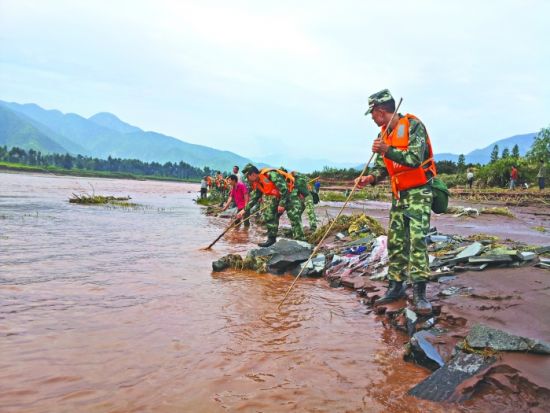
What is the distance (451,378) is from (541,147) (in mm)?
35514

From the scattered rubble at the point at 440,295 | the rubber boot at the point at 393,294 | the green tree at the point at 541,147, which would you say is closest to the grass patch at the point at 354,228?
the scattered rubble at the point at 440,295

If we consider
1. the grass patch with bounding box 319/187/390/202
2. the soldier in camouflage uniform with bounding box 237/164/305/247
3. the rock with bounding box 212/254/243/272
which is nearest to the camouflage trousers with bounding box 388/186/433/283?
the rock with bounding box 212/254/243/272

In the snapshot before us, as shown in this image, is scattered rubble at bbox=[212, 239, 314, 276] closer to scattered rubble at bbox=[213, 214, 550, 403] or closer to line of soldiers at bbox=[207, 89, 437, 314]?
scattered rubble at bbox=[213, 214, 550, 403]

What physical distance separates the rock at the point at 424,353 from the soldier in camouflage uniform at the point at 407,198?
0.63 metres

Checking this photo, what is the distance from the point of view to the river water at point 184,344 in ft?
8.79

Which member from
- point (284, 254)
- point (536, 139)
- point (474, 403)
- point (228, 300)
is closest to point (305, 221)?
point (284, 254)

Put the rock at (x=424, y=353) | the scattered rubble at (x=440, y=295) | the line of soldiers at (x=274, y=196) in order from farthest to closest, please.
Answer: the line of soldiers at (x=274, y=196) < the rock at (x=424, y=353) < the scattered rubble at (x=440, y=295)

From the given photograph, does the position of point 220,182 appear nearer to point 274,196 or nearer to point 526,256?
point 274,196

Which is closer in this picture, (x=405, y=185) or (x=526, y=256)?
(x=405, y=185)

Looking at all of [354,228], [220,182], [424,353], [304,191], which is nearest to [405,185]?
[424,353]

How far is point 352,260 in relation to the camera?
674cm

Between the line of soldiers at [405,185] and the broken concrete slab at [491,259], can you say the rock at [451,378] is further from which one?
the broken concrete slab at [491,259]

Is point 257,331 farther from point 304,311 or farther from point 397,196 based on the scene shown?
point 397,196

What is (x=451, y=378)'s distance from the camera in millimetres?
2834
